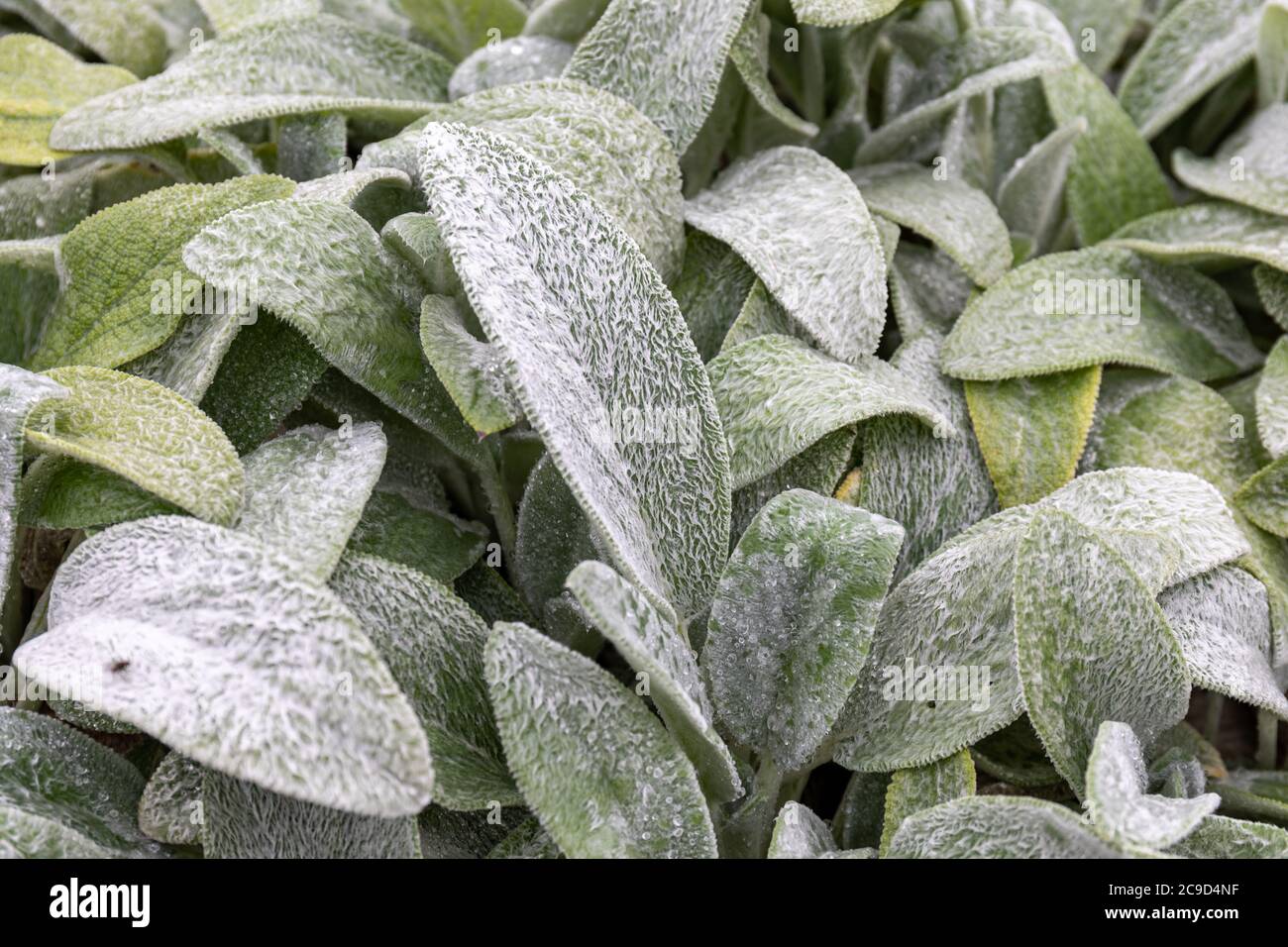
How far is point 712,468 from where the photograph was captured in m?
1.07

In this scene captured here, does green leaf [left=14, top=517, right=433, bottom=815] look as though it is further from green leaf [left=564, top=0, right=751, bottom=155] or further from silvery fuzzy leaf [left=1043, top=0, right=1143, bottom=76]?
silvery fuzzy leaf [left=1043, top=0, right=1143, bottom=76]

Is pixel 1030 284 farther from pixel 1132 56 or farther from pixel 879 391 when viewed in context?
pixel 1132 56

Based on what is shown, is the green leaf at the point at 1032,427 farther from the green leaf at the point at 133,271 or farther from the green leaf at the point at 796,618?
the green leaf at the point at 133,271

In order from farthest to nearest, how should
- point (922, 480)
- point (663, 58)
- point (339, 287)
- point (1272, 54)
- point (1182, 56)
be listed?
point (1182, 56)
point (1272, 54)
point (663, 58)
point (922, 480)
point (339, 287)

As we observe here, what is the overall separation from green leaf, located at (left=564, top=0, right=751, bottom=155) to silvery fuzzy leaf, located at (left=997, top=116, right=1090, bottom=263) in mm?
408

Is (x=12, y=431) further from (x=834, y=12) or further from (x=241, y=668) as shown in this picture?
(x=834, y=12)

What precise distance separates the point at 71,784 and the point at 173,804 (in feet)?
0.33

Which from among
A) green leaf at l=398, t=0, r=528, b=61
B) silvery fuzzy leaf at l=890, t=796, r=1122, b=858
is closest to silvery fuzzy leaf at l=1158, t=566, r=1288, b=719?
silvery fuzzy leaf at l=890, t=796, r=1122, b=858

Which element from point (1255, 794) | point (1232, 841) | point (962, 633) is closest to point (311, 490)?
point (962, 633)

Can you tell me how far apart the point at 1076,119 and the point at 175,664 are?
3.70ft

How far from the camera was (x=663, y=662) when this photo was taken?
89cm

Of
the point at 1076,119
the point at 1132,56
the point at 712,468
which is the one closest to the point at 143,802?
the point at 712,468

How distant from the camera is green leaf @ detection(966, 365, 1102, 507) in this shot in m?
1.22
